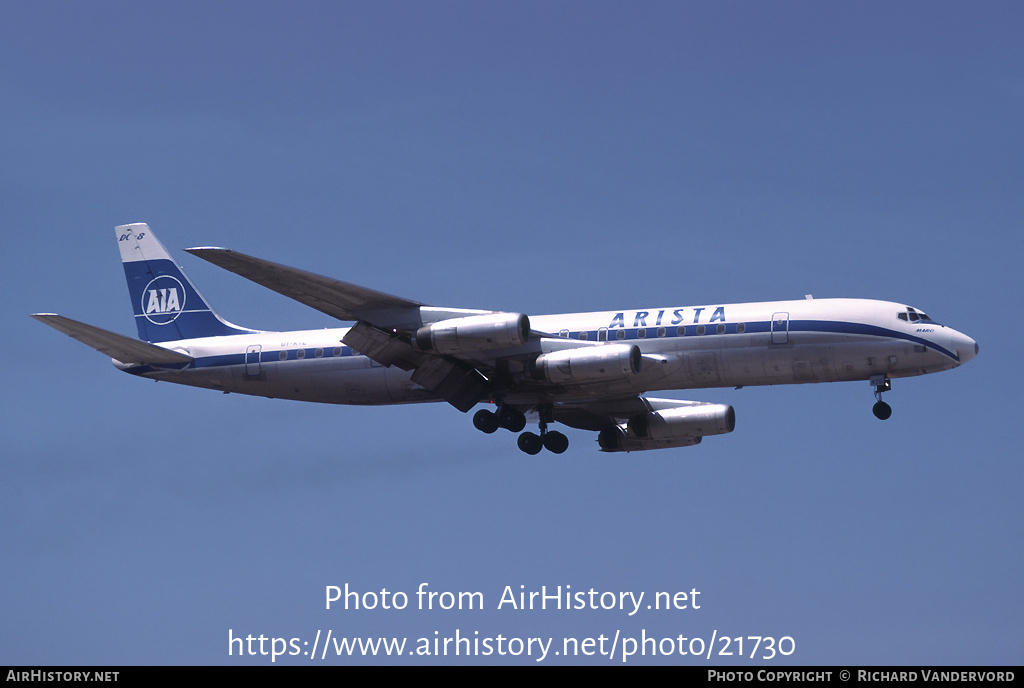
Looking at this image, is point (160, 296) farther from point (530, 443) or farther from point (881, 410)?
point (881, 410)

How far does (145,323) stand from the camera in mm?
52938

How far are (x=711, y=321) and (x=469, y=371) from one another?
7906 millimetres

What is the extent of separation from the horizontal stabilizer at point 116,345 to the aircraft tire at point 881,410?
23192mm

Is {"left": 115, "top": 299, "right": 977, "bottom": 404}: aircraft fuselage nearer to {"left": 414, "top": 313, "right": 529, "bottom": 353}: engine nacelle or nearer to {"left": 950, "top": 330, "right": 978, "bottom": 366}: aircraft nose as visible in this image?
{"left": 950, "top": 330, "right": 978, "bottom": 366}: aircraft nose

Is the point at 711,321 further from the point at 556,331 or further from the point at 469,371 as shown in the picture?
the point at 469,371

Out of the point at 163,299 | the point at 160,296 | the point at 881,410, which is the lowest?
the point at 881,410

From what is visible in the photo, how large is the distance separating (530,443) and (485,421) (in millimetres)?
2609

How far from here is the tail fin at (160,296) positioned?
51812 mm

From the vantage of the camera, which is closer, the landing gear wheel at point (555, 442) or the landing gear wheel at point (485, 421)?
the landing gear wheel at point (485, 421)

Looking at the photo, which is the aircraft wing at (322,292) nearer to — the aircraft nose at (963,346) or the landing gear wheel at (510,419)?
the landing gear wheel at (510,419)

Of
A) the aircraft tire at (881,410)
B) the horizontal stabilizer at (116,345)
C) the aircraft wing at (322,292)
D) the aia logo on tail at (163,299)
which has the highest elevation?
the aia logo on tail at (163,299)

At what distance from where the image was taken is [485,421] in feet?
152

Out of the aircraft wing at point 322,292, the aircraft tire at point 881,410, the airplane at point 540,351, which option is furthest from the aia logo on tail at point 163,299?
the aircraft tire at point 881,410

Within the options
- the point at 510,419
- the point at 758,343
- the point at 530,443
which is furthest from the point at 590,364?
the point at 530,443
